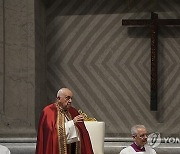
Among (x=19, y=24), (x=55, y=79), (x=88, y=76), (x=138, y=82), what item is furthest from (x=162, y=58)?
(x=19, y=24)

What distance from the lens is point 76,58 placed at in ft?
25.3

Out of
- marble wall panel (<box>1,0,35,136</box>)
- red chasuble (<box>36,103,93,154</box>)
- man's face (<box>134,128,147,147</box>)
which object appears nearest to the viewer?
red chasuble (<box>36,103,93,154</box>)

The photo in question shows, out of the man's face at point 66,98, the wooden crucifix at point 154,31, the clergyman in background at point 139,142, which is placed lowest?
the clergyman in background at point 139,142

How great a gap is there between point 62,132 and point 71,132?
0.32ft

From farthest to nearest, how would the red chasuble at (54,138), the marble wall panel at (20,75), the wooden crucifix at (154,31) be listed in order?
the wooden crucifix at (154,31)
the marble wall panel at (20,75)
the red chasuble at (54,138)

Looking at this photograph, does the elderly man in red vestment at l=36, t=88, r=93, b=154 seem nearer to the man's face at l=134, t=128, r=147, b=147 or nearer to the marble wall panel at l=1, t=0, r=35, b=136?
the man's face at l=134, t=128, r=147, b=147

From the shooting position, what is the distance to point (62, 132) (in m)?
5.39

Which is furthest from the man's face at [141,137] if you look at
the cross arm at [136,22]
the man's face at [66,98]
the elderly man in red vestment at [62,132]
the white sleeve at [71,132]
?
the cross arm at [136,22]

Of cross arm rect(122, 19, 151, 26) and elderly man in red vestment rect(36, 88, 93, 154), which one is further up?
cross arm rect(122, 19, 151, 26)

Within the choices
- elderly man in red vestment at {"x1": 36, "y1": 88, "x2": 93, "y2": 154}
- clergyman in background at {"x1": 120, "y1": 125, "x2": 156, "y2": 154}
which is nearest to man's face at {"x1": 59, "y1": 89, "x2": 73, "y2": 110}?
elderly man in red vestment at {"x1": 36, "y1": 88, "x2": 93, "y2": 154}

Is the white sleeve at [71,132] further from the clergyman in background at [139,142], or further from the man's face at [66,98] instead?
the clergyman in background at [139,142]

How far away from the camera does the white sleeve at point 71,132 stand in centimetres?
541

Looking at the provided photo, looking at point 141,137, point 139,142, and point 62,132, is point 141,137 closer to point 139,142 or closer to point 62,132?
point 139,142

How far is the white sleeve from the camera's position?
541 cm
